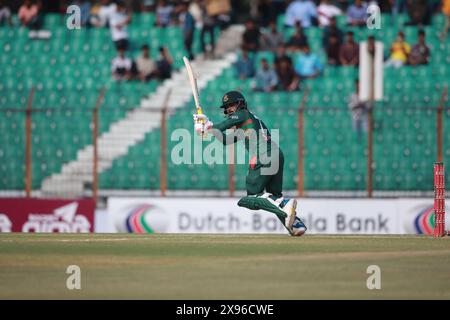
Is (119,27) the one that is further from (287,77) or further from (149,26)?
(287,77)

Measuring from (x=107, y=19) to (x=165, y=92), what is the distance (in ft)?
10.3

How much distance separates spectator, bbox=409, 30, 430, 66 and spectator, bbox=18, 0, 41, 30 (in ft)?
33.9

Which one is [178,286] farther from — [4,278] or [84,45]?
[84,45]

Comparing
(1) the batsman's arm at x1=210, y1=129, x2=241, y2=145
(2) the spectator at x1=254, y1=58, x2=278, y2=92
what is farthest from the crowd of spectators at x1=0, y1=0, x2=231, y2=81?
(1) the batsman's arm at x1=210, y1=129, x2=241, y2=145

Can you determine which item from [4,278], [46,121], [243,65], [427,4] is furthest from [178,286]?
[427,4]

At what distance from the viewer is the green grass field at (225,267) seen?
11.1 m

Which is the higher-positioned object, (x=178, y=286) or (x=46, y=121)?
(x=46, y=121)

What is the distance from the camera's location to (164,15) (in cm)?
2916

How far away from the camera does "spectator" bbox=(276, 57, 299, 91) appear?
2603 cm

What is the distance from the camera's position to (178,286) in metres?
11.5

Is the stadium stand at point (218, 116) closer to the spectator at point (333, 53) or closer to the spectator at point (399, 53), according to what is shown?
the spectator at point (333, 53)

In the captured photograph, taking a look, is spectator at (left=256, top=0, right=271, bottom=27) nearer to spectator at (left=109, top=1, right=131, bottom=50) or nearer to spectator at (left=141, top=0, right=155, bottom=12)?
spectator at (left=141, top=0, right=155, bottom=12)

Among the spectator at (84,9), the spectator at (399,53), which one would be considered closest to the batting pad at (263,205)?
the spectator at (399,53)

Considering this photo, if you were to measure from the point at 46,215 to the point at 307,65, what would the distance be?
7.54 metres
